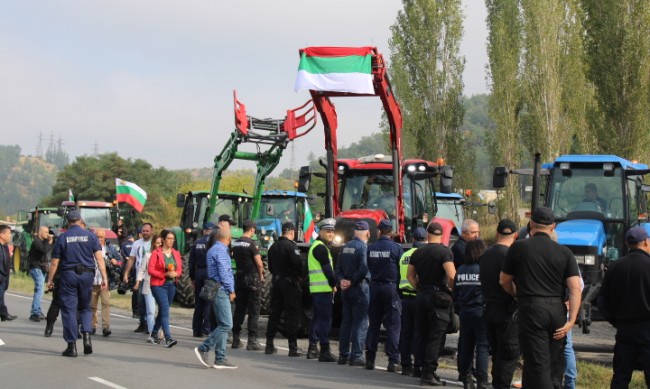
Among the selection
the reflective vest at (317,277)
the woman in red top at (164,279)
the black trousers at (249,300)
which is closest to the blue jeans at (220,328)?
the reflective vest at (317,277)

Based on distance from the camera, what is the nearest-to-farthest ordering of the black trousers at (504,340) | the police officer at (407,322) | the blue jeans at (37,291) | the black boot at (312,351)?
the black trousers at (504,340), the police officer at (407,322), the black boot at (312,351), the blue jeans at (37,291)

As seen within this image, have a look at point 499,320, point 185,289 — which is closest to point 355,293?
point 499,320

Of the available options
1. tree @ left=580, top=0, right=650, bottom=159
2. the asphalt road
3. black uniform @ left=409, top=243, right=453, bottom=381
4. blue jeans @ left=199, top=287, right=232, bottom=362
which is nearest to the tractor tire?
the asphalt road

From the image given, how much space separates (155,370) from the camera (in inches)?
456

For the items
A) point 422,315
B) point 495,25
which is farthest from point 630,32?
point 422,315

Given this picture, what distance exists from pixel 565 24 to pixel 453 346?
2823cm

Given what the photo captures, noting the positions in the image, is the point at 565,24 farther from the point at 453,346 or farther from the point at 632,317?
the point at 632,317

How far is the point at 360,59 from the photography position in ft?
53.6

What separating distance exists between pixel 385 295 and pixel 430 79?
31100mm

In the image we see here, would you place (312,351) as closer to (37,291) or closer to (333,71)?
(333,71)

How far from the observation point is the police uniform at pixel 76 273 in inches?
500

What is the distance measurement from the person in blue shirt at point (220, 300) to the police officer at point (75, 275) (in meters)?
1.83

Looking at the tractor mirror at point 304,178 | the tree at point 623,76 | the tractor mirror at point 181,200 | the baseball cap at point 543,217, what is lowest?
the baseball cap at point 543,217

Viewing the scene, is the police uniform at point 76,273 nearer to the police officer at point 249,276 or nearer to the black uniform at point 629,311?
the police officer at point 249,276
